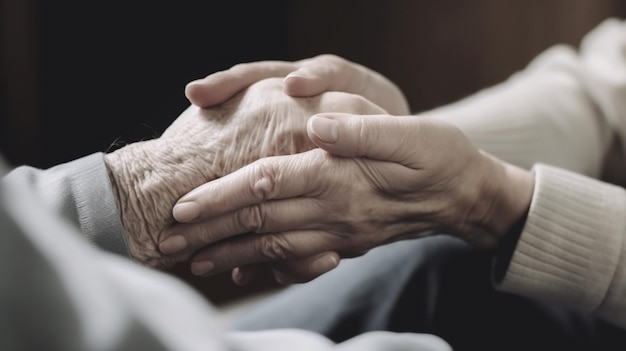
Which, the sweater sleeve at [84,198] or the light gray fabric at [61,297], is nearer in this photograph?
the light gray fabric at [61,297]

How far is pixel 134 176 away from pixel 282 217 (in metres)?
0.18

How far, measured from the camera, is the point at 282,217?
30.0 inches

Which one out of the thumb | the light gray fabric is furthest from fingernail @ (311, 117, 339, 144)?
the light gray fabric

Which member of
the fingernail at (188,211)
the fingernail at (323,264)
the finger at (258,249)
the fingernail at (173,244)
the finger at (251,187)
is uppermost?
the finger at (251,187)

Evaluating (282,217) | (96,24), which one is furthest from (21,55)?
(282,217)

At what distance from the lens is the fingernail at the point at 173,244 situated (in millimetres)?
765

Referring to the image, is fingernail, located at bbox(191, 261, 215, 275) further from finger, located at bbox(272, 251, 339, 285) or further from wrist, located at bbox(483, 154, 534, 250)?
wrist, located at bbox(483, 154, 534, 250)

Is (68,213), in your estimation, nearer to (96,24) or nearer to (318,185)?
(318,185)

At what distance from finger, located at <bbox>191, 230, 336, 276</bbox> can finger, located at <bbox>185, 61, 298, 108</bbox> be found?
0.60 ft

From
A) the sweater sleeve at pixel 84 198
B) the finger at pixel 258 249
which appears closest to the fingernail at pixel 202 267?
the finger at pixel 258 249

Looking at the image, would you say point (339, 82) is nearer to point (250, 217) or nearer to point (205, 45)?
point (250, 217)

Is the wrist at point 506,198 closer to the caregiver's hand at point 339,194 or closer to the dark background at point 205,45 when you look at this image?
the caregiver's hand at point 339,194

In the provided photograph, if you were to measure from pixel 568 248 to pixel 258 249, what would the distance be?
0.39 m

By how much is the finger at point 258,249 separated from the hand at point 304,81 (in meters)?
0.18
